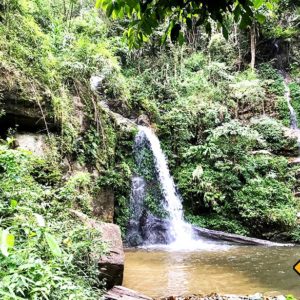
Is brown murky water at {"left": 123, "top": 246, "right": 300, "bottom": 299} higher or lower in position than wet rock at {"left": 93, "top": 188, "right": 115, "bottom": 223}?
lower

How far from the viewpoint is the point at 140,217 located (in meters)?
11.5

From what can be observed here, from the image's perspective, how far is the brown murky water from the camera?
6242mm

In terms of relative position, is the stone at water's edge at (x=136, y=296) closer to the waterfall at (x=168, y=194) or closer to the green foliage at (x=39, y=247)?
the green foliage at (x=39, y=247)

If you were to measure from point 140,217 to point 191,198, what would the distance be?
2.16 meters

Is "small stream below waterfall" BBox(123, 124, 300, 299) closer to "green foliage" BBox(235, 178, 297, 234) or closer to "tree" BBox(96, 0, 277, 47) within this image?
"green foliage" BBox(235, 178, 297, 234)

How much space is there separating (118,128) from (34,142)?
419 centimetres

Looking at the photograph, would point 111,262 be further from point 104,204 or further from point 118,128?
point 118,128

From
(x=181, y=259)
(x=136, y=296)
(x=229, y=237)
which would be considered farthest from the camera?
(x=229, y=237)

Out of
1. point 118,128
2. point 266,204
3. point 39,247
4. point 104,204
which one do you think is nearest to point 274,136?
point 266,204

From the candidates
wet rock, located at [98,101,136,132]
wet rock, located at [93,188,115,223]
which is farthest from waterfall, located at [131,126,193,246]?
wet rock, located at [93,188,115,223]

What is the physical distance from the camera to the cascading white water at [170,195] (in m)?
11.4

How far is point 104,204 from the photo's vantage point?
1001 cm

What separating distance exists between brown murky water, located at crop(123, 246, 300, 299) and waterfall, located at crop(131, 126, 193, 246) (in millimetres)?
1867

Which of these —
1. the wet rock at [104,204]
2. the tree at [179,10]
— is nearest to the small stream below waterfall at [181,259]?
the wet rock at [104,204]
